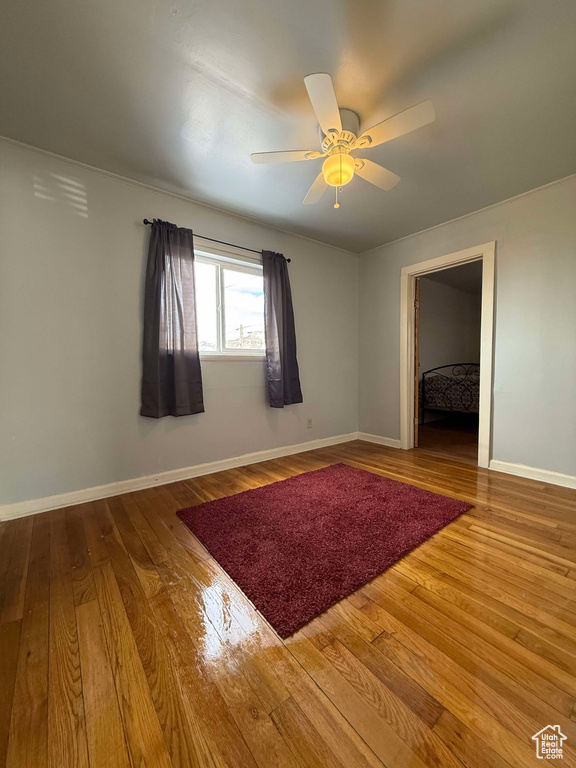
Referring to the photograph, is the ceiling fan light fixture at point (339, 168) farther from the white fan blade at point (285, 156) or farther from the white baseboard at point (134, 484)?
the white baseboard at point (134, 484)

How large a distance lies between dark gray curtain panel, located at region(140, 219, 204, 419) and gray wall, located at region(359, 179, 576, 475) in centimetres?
279

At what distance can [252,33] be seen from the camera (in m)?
1.37

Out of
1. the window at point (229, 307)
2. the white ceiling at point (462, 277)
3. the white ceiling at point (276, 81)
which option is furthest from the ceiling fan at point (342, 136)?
the white ceiling at point (462, 277)

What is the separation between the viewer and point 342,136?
Result: 167cm

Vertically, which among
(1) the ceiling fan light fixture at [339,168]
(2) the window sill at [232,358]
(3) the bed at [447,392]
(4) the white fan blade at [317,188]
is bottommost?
Answer: (3) the bed at [447,392]

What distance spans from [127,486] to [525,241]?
4.18 m

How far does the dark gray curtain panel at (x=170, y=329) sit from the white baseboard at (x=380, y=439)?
250 centimetres

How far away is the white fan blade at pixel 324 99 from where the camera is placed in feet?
4.22

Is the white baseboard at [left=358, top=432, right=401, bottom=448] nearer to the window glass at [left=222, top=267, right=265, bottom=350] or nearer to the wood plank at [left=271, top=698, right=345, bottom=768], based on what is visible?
the window glass at [left=222, top=267, right=265, bottom=350]

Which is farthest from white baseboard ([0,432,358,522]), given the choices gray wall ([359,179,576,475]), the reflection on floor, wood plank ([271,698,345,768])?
gray wall ([359,179,576,475])

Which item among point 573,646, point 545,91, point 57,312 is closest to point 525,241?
point 545,91

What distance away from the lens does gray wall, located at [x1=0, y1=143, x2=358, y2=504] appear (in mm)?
2076

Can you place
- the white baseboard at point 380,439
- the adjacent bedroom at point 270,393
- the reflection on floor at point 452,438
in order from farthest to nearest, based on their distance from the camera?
the white baseboard at point 380,439 → the reflection on floor at point 452,438 → the adjacent bedroom at point 270,393

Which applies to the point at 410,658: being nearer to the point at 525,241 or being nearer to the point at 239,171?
the point at 239,171
